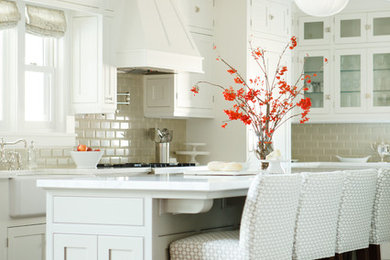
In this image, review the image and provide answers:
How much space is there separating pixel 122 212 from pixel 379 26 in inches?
213

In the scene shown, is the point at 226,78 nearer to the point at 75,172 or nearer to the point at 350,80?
→ the point at 350,80

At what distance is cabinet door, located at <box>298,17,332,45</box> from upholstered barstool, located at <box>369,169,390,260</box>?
4.23 meters

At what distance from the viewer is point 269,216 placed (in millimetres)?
2979

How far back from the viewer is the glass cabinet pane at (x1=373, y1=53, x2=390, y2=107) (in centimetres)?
775

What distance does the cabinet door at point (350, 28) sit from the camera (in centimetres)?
780

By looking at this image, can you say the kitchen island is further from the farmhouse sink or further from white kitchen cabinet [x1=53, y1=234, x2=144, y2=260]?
the farmhouse sink

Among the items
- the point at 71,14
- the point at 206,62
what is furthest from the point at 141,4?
the point at 206,62

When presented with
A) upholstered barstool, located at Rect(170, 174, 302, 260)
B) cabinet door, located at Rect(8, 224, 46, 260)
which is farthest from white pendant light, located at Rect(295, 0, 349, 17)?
cabinet door, located at Rect(8, 224, 46, 260)

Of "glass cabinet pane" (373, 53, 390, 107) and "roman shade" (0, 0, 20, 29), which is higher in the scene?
"roman shade" (0, 0, 20, 29)

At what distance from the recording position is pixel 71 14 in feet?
19.0

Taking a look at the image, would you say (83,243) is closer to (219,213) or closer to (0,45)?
(219,213)

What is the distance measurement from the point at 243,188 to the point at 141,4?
3.26 metres

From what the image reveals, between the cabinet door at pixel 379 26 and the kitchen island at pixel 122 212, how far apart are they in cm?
504

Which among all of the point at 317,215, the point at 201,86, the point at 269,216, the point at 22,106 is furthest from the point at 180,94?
the point at 269,216
